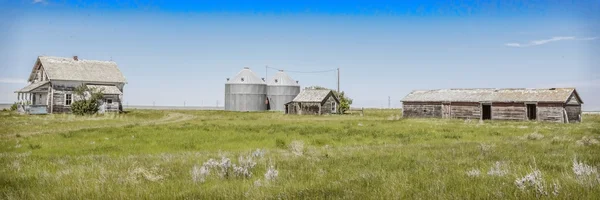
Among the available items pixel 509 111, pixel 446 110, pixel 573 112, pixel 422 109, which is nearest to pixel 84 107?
pixel 422 109

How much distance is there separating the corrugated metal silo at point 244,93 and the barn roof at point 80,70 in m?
23.7

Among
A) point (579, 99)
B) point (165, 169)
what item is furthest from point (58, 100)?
point (579, 99)

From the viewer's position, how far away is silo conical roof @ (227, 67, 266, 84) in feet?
250

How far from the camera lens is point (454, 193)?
5.59m

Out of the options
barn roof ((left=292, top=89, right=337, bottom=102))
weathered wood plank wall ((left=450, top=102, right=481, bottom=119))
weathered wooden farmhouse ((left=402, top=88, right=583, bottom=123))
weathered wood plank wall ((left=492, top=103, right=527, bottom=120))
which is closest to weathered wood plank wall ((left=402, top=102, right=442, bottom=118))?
weathered wooden farmhouse ((left=402, top=88, right=583, bottom=123))

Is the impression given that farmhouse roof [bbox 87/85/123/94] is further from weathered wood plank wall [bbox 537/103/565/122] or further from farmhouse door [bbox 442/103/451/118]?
weathered wood plank wall [bbox 537/103/565/122]

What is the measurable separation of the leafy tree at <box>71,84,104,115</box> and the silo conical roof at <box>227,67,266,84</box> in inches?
1183

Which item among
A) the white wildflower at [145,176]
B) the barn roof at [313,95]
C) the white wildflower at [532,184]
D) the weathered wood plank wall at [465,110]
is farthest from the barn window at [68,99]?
the white wildflower at [532,184]

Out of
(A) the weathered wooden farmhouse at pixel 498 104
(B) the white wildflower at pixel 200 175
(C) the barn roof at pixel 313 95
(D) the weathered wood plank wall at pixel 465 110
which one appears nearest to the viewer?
(B) the white wildflower at pixel 200 175

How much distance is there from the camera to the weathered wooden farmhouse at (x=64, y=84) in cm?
4981

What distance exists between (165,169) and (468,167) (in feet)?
22.3

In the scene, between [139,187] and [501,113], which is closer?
[139,187]

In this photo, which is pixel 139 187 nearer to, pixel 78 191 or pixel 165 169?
pixel 78 191

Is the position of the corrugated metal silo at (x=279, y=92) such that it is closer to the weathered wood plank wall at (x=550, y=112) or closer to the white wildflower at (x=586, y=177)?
the weathered wood plank wall at (x=550, y=112)
